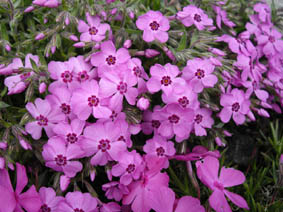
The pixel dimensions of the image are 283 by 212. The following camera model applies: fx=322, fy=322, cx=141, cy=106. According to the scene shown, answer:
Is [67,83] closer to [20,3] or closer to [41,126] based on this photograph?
[41,126]

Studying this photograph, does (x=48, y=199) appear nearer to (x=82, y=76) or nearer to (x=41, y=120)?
(x=41, y=120)

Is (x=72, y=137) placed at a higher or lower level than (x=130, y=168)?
higher

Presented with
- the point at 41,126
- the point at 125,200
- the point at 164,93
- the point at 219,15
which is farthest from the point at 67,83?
the point at 219,15

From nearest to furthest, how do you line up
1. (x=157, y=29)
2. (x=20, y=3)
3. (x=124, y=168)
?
(x=124, y=168) < (x=157, y=29) < (x=20, y=3)

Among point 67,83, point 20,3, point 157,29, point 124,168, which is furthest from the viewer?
point 20,3

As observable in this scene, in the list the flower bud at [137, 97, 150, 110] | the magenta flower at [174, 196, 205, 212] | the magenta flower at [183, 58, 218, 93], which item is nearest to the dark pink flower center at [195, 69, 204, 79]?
the magenta flower at [183, 58, 218, 93]

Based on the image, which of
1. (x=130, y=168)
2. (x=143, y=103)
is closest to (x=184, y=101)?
(x=143, y=103)

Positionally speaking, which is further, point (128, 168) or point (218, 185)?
point (128, 168)

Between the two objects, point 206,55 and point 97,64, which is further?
point 206,55
